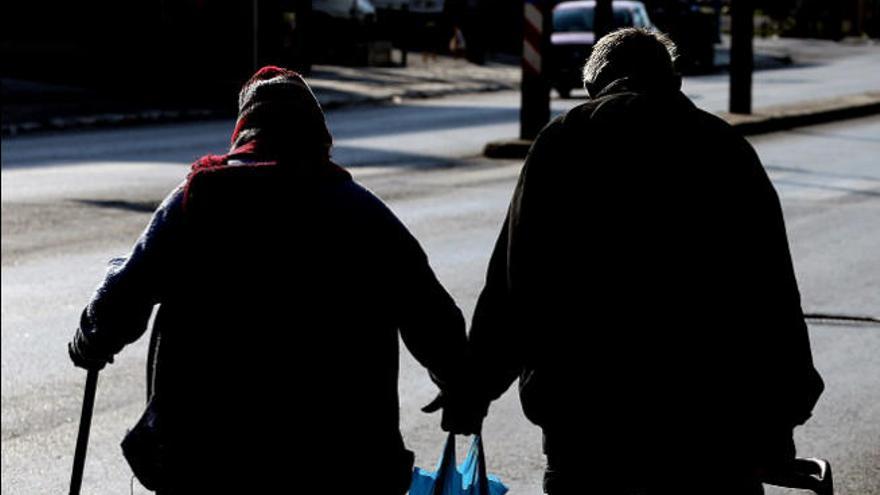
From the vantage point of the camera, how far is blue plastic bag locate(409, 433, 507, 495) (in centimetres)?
449

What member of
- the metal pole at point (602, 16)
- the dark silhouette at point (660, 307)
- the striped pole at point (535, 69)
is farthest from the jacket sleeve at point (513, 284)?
the metal pole at point (602, 16)

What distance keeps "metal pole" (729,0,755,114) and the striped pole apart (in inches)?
155

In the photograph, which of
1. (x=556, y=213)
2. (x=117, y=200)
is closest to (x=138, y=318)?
(x=556, y=213)

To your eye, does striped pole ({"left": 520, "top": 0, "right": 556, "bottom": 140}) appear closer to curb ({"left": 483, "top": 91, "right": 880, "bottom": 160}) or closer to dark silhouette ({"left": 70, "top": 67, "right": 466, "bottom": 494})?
curb ({"left": 483, "top": 91, "right": 880, "bottom": 160})

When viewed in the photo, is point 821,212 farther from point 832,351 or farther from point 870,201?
point 832,351

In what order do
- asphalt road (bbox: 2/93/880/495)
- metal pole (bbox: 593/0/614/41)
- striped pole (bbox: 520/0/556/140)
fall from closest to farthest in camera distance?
asphalt road (bbox: 2/93/880/495) → striped pole (bbox: 520/0/556/140) → metal pole (bbox: 593/0/614/41)

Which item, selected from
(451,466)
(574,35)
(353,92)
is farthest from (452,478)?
(574,35)

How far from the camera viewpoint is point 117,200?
54.8 ft

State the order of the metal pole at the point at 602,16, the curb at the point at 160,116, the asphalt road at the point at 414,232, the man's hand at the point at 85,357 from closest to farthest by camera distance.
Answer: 1. the man's hand at the point at 85,357
2. the asphalt road at the point at 414,232
3. the metal pole at the point at 602,16
4. the curb at the point at 160,116

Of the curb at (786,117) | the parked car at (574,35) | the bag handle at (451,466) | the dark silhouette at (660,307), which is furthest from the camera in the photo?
the parked car at (574,35)

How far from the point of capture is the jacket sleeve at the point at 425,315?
4.04 metres

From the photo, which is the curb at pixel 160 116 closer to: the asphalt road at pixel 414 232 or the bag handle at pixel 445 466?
the asphalt road at pixel 414 232

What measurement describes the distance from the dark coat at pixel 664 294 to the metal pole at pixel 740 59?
20842mm

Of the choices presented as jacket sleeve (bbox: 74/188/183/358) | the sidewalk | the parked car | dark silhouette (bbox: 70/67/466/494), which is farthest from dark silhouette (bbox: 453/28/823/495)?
the parked car
